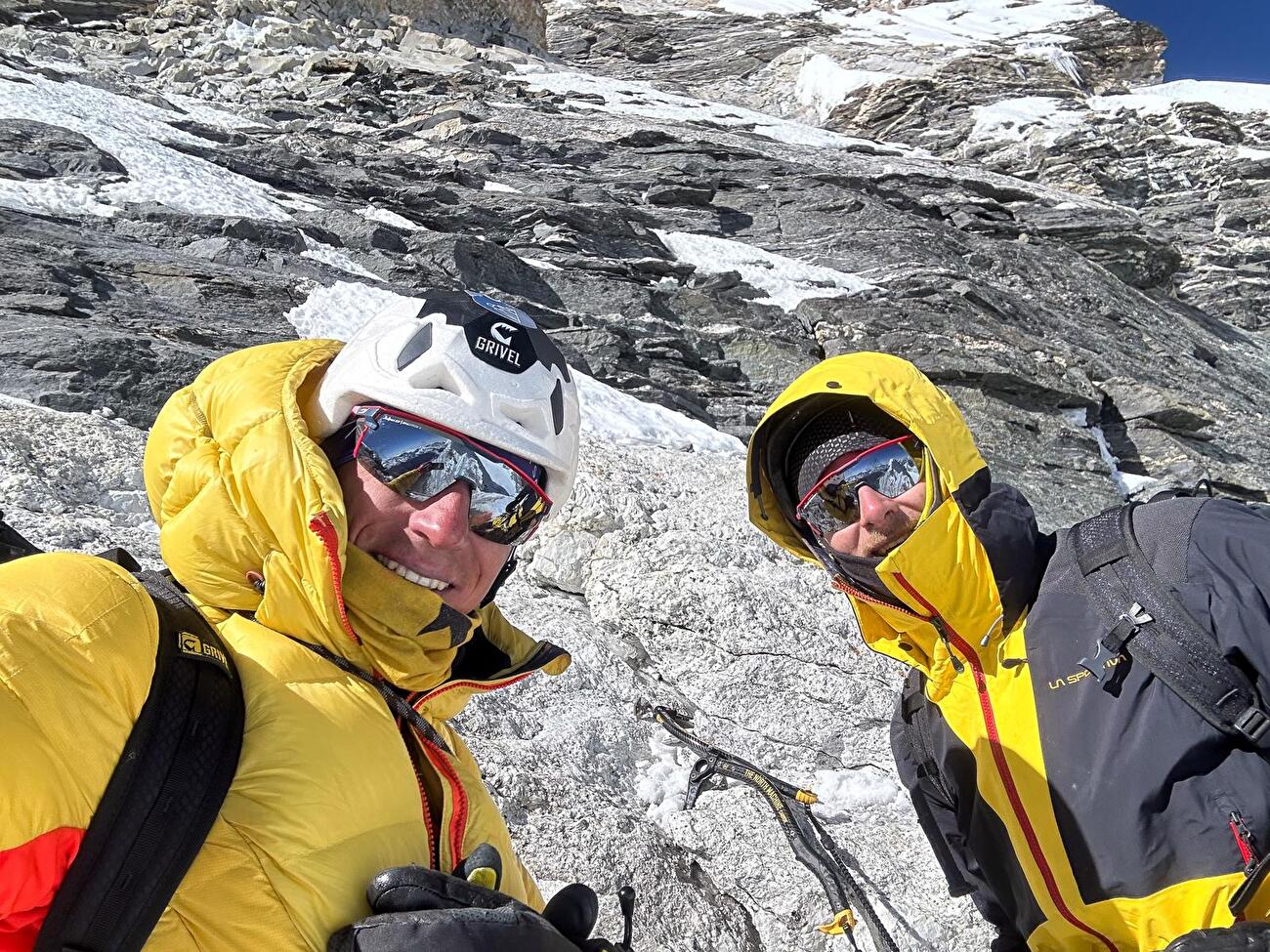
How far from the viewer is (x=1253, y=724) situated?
79.2 inches

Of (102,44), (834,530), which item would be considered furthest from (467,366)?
(102,44)

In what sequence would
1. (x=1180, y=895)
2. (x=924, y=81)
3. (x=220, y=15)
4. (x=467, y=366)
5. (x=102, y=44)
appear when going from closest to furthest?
(x=467, y=366)
(x=1180, y=895)
(x=102, y=44)
(x=220, y=15)
(x=924, y=81)

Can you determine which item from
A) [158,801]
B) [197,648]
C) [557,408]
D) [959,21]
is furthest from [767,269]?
[959,21]

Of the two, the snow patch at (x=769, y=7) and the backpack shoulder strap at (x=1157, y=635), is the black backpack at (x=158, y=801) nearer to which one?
the backpack shoulder strap at (x=1157, y=635)

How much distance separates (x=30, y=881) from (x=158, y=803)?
A: 0.14 metres

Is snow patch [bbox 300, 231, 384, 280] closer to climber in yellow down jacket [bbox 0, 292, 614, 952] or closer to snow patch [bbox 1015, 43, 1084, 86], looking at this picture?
climber in yellow down jacket [bbox 0, 292, 614, 952]

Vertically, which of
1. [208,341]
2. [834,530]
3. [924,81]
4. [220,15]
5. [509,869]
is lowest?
[208,341]

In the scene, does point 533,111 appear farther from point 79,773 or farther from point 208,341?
point 79,773

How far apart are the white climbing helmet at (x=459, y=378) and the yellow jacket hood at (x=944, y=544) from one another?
1.19 meters

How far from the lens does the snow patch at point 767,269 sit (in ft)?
48.9

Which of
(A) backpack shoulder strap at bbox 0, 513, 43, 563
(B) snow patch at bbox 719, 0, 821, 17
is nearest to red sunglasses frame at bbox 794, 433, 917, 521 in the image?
(A) backpack shoulder strap at bbox 0, 513, 43, 563

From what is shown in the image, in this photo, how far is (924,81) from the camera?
40.5 m

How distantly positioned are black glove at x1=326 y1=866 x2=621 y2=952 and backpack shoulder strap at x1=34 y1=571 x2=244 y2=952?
0.26m

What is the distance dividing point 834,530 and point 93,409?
3.58 metres
